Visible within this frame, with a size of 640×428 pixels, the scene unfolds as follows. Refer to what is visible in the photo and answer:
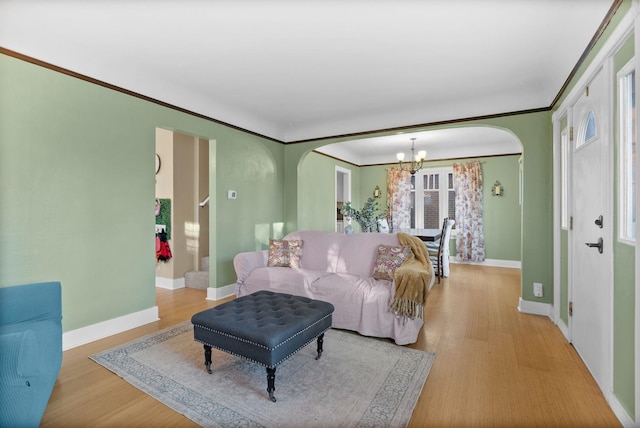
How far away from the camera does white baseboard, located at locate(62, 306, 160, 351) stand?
264cm

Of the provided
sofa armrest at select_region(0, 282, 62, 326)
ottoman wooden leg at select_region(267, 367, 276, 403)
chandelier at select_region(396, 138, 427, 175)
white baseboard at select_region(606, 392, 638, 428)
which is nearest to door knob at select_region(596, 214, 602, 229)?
white baseboard at select_region(606, 392, 638, 428)

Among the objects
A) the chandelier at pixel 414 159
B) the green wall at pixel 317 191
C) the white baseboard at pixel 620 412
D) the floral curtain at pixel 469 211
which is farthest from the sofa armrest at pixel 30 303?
the floral curtain at pixel 469 211

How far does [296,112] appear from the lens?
Result: 442cm

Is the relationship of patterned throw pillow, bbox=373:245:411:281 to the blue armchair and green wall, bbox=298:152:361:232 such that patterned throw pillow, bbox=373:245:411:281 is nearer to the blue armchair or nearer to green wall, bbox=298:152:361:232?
green wall, bbox=298:152:361:232

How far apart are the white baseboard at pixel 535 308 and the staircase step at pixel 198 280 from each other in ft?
13.9

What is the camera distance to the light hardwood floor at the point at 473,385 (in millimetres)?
1738

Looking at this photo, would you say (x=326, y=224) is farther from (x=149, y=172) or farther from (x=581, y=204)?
(x=581, y=204)

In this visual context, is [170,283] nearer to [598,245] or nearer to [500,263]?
[598,245]

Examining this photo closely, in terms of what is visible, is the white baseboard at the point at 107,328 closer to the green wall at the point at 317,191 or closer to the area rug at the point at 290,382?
the area rug at the point at 290,382

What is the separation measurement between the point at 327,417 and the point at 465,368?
3.93ft

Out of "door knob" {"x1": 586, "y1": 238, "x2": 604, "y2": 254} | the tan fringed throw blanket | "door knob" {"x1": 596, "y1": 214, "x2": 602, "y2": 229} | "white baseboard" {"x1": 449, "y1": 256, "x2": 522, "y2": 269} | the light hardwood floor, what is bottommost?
the light hardwood floor

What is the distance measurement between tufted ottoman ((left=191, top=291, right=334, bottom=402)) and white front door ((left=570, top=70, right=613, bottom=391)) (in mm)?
1816

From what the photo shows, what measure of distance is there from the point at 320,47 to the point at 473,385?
2.85 meters

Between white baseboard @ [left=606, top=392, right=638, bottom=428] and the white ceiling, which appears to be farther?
the white ceiling
